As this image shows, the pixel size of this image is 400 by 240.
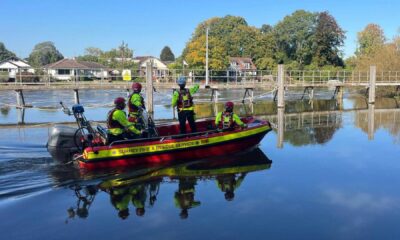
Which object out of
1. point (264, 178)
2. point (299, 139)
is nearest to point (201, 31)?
point (299, 139)

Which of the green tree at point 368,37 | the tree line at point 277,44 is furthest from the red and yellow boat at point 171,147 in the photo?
the green tree at point 368,37

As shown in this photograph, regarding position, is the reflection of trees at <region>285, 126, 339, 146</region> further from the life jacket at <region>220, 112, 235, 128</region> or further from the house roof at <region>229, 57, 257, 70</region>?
the house roof at <region>229, 57, 257, 70</region>

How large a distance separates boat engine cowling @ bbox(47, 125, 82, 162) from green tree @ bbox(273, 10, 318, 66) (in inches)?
2601

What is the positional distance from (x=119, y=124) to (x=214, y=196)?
9.41 ft

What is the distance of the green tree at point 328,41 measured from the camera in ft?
220

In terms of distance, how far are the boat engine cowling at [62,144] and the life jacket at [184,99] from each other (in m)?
2.69

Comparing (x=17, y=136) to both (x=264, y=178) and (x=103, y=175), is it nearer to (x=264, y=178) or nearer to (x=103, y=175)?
(x=103, y=175)

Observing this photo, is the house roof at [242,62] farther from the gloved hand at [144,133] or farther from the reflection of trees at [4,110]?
the gloved hand at [144,133]

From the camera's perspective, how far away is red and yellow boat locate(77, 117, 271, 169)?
884 cm

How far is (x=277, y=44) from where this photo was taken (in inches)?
3155

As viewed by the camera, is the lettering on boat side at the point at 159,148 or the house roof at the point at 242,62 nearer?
the lettering on boat side at the point at 159,148

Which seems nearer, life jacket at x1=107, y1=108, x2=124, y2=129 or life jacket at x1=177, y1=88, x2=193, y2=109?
life jacket at x1=107, y1=108, x2=124, y2=129

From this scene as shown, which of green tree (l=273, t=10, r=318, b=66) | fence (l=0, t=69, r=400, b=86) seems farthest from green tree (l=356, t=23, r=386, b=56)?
fence (l=0, t=69, r=400, b=86)

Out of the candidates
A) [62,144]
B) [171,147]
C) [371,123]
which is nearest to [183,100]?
[171,147]
